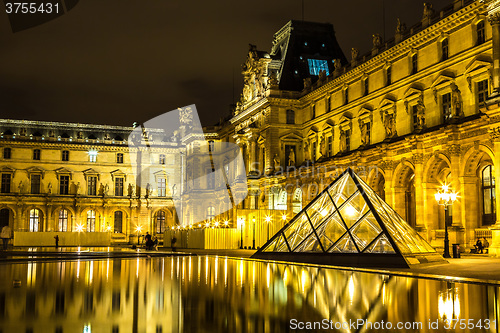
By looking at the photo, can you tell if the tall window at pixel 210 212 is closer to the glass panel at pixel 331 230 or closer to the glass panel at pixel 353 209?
the glass panel at pixel 331 230

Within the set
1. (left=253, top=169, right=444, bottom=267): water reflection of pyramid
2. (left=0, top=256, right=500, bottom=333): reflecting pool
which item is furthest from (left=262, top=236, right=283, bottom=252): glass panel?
(left=0, top=256, right=500, bottom=333): reflecting pool

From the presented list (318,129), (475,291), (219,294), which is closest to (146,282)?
(219,294)

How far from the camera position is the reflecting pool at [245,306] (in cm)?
777

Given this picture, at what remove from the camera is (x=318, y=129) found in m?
50.9

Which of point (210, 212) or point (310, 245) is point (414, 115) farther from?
point (210, 212)

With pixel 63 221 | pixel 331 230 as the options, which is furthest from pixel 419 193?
pixel 63 221

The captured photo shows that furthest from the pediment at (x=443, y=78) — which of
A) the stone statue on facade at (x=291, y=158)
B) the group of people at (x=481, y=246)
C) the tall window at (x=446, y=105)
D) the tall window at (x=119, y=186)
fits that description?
the tall window at (x=119, y=186)

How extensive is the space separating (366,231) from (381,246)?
1.54m

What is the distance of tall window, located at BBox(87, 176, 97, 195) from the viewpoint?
82.4 m

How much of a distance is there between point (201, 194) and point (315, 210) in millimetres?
47106

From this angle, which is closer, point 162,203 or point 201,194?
point 201,194

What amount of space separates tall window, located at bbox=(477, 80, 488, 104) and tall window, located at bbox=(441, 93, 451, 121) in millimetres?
2464

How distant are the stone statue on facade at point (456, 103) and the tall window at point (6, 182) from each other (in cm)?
6360

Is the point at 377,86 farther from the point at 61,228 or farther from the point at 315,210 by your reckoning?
the point at 61,228
